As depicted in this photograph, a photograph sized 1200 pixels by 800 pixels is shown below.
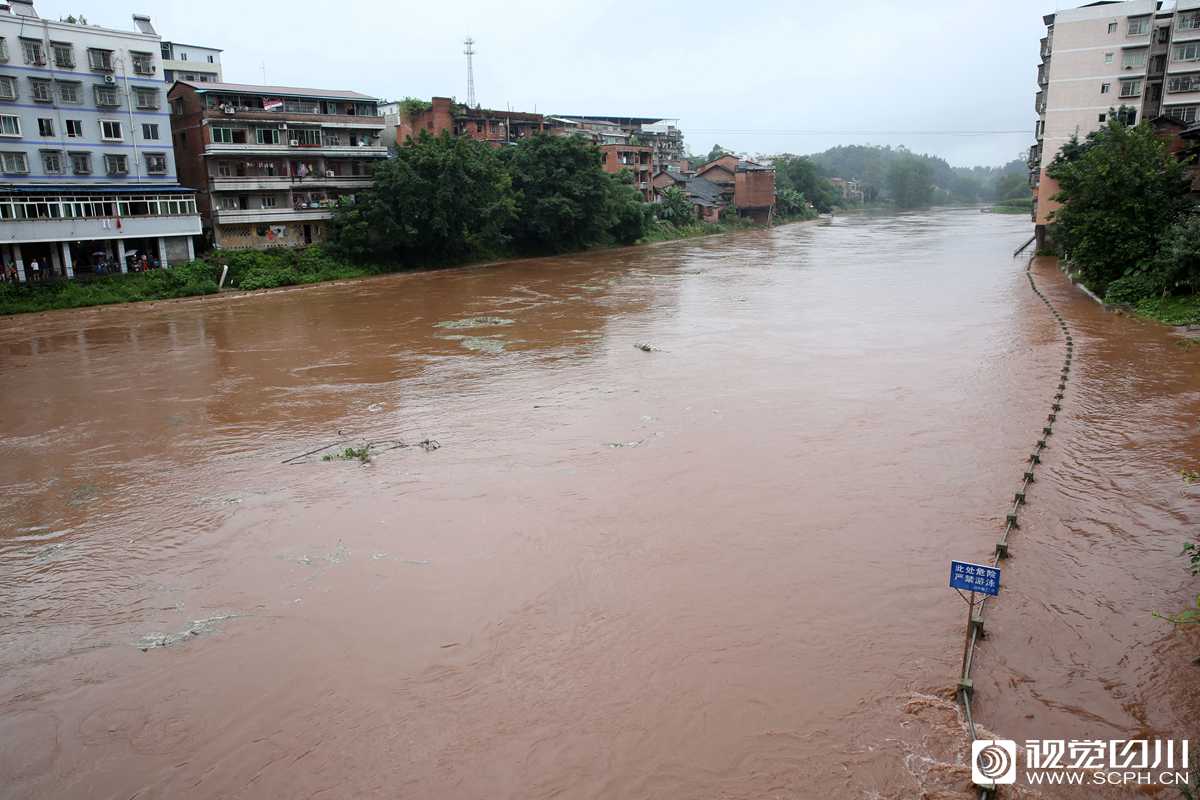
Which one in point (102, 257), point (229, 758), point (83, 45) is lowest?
point (229, 758)

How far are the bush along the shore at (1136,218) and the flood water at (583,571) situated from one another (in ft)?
13.8

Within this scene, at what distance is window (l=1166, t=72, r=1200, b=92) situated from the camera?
37.2m

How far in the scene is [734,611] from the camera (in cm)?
802

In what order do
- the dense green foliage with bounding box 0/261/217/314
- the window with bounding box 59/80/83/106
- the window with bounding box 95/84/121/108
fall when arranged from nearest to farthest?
the dense green foliage with bounding box 0/261/217/314 → the window with bounding box 59/80/83/106 → the window with bounding box 95/84/121/108

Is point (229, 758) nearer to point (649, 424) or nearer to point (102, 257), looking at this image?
point (649, 424)

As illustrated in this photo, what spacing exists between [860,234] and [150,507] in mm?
57164

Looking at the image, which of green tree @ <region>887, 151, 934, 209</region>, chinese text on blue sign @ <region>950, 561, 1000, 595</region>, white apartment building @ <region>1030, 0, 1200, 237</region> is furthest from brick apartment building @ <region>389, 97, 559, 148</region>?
green tree @ <region>887, 151, 934, 209</region>

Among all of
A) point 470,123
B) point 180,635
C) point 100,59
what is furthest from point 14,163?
point 180,635

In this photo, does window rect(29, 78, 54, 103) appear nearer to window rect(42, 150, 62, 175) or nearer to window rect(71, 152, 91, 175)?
window rect(42, 150, 62, 175)

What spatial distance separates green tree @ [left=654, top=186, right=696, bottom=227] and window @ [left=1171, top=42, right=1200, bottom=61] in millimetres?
28831

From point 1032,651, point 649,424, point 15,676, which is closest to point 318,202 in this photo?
point 649,424

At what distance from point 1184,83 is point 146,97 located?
146 feet

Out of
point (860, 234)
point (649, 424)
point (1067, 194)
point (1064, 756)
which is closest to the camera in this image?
point (1064, 756)

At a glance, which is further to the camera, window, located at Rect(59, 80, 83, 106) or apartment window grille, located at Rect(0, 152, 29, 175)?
window, located at Rect(59, 80, 83, 106)
